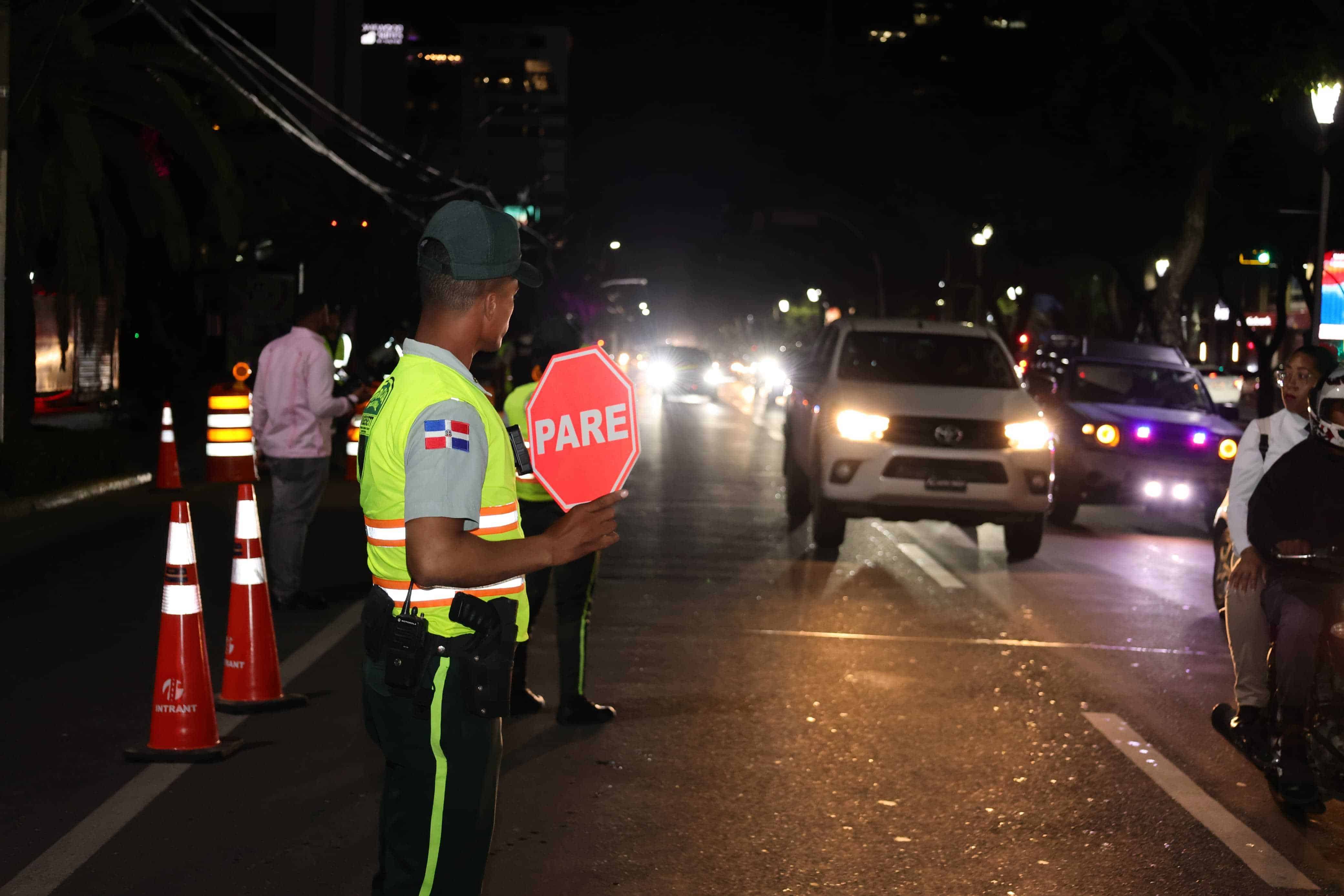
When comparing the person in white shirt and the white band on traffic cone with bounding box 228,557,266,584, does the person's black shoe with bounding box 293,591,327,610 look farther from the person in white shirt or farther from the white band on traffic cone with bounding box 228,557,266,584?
the person in white shirt

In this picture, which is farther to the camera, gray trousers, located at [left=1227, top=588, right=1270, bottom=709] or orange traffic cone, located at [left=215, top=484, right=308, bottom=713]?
orange traffic cone, located at [left=215, top=484, right=308, bottom=713]

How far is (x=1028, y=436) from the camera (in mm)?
13586

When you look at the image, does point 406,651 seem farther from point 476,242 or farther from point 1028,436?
point 1028,436

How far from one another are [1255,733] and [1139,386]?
11347 mm

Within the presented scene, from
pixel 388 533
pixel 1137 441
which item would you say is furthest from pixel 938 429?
pixel 388 533

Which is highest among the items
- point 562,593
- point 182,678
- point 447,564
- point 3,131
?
point 3,131

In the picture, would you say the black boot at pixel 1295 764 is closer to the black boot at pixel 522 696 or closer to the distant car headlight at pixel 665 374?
the black boot at pixel 522 696

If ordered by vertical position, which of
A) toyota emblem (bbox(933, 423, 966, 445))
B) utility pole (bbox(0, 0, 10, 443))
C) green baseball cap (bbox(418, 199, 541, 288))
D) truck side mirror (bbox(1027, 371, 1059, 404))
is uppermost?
utility pole (bbox(0, 0, 10, 443))

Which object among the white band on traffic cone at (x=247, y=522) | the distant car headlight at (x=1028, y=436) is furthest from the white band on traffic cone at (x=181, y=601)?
the distant car headlight at (x=1028, y=436)

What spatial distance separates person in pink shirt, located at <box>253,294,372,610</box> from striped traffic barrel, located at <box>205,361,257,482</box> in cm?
492

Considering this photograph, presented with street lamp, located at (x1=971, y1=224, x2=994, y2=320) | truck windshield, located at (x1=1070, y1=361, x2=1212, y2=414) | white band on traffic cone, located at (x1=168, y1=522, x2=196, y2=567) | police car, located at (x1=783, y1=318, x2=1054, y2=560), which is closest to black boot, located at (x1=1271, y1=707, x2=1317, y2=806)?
white band on traffic cone, located at (x1=168, y1=522, x2=196, y2=567)

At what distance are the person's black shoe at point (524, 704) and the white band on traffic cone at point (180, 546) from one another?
1613 mm

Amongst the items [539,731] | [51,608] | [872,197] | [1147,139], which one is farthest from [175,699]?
[872,197]

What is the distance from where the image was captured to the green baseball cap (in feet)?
11.5
